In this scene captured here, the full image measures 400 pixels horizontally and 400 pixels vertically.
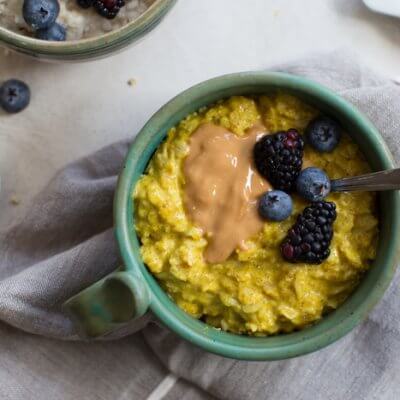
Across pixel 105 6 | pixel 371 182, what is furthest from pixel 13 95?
pixel 371 182

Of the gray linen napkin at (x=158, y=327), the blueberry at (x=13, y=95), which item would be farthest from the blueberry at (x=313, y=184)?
the blueberry at (x=13, y=95)

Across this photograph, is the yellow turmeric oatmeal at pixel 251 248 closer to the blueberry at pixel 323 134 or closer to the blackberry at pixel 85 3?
the blueberry at pixel 323 134

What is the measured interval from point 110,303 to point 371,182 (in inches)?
20.3

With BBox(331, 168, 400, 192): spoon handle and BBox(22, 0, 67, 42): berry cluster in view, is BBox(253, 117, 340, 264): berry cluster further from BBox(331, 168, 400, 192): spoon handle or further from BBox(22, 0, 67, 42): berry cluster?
BBox(22, 0, 67, 42): berry cluster

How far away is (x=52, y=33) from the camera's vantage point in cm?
165

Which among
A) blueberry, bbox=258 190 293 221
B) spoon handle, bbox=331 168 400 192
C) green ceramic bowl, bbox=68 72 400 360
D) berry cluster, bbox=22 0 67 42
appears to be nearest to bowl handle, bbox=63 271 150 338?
green ceramic bowl, bbox=68 72 400 360

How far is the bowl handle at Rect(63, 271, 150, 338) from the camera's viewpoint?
1229 mm

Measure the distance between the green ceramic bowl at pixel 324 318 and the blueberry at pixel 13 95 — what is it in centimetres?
52

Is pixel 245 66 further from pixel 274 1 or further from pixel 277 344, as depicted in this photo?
pixel 277 344

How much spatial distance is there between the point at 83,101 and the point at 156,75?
192 mm

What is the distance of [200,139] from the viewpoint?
1404 millimetres

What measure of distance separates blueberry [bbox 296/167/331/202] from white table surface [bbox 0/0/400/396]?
53 centimetres

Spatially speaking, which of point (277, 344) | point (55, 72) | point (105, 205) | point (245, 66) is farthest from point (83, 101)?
point (277, 344)

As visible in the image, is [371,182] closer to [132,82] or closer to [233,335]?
[233,335]
